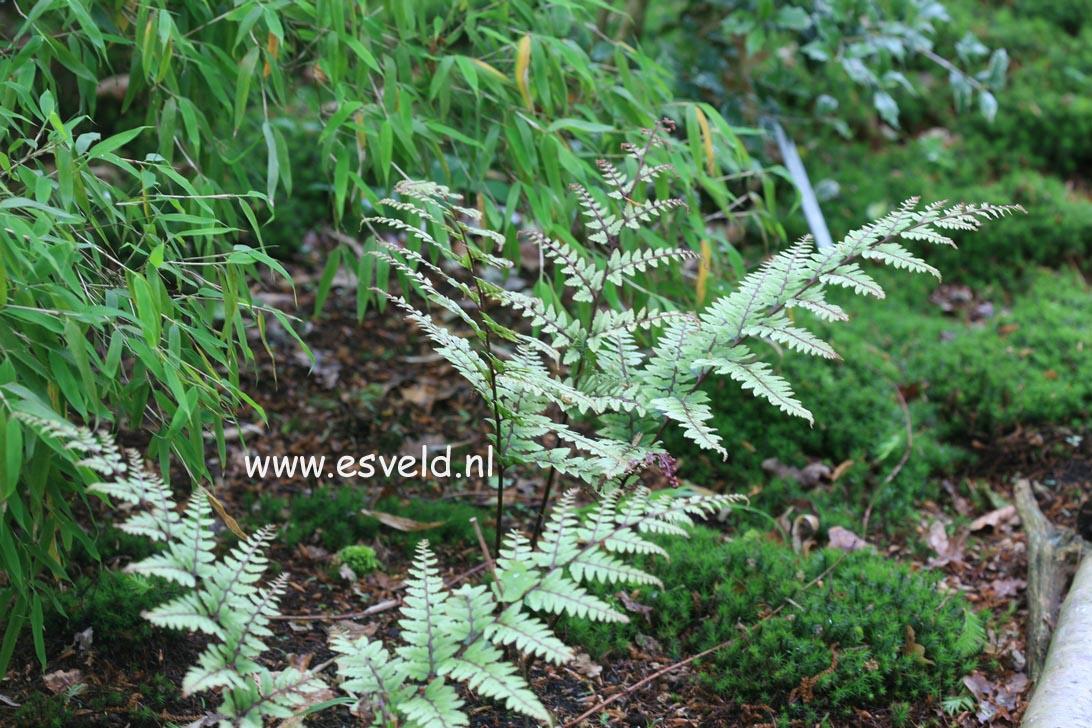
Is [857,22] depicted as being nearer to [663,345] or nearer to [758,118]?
[758,118]

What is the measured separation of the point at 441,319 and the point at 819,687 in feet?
9.36

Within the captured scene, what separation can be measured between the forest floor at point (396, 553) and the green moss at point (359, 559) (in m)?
0.04

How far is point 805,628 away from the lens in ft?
9.24

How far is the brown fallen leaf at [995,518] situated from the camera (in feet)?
12.0

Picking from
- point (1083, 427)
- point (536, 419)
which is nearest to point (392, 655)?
point (536, 419)

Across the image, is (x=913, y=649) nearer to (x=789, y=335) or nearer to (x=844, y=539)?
(x=844, y=539)

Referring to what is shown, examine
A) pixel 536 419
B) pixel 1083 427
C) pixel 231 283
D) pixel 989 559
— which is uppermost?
pixel 231 283

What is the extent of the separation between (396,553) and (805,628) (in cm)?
134

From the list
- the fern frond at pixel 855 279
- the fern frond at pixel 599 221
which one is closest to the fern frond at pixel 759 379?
the fern frond at pixel 855 279

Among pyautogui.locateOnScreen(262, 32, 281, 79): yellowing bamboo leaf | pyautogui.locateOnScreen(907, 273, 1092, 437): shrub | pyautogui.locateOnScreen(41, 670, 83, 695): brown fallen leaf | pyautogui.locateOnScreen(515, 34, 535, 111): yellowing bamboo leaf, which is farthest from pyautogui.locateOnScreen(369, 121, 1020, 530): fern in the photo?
pyautogui.locateOnScreen(907, 273, 1092, 437): shrub

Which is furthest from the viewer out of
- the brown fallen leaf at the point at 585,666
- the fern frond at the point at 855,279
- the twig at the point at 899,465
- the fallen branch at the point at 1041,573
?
the twig at the point at 899,465

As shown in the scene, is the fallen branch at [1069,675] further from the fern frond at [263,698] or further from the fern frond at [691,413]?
the fern frond at [263,698]

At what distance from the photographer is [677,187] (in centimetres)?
364

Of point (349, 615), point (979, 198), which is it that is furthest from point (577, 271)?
point (979, 198)
